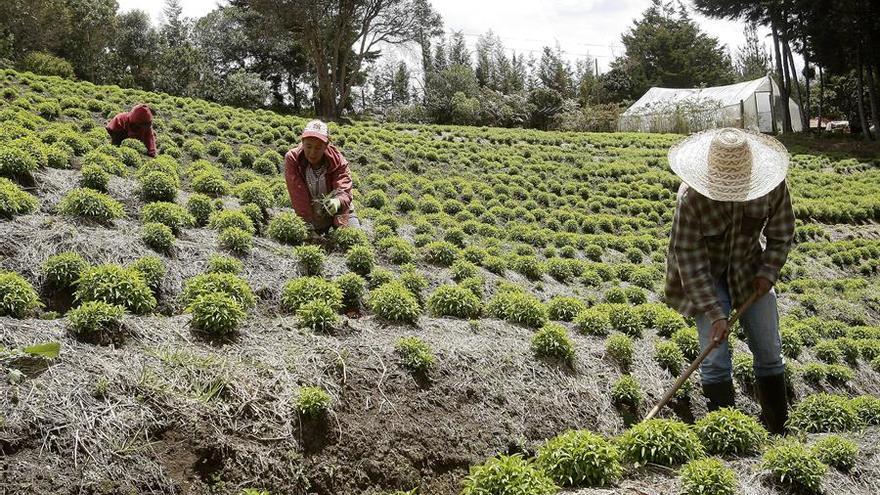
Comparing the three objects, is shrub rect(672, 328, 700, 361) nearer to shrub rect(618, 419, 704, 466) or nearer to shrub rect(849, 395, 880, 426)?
shrub rect(849, 395, 880, 426)

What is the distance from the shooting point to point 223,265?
6359 millimetres

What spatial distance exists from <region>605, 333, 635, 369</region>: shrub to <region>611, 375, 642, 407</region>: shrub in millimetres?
523

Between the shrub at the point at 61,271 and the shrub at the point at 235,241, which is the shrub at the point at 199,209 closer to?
the shrub at the point at 235,241

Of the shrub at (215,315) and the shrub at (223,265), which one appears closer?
the shrub at (215,315)

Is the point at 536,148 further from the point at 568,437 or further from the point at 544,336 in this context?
the point at 568,437

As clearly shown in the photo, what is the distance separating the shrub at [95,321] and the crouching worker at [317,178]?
11.1 ft

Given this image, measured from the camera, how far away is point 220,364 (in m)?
4.35

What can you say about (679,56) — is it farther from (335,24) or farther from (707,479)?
(707,479)

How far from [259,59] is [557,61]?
115ft

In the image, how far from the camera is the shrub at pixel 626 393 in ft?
18.3

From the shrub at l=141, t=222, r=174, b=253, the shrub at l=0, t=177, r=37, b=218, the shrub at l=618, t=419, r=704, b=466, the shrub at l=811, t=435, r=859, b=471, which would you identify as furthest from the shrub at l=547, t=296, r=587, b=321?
the shrub at l=0, t=177, r=37, b=218

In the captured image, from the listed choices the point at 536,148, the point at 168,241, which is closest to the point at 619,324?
the point at 168,241

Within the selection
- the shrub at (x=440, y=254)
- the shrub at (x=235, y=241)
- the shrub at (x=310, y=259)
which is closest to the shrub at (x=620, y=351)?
the shrub at (x=440, y=254)

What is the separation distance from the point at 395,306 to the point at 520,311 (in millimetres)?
1554
